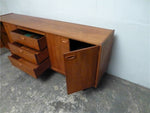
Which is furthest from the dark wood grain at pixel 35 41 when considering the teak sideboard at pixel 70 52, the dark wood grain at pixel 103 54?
the dark wood grain at pixel 103 54

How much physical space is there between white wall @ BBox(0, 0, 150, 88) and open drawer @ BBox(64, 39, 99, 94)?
46 centimetres

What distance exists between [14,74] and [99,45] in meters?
1.43

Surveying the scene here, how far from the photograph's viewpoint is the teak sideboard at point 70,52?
0.96 metres

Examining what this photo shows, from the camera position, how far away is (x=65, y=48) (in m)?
1.17

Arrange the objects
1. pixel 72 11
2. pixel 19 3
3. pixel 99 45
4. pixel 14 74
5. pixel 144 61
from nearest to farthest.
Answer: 1. pixel 99 45
2. pixel 144 61
3. pixel 72 11
4. pixel 14 74
5. pixel 19 3

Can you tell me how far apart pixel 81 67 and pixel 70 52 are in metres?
0.22

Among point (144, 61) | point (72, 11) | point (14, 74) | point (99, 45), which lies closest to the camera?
point (99, 45)

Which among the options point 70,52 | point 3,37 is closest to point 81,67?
point 70,52

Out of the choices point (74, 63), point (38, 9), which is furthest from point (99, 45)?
point (38, 9)

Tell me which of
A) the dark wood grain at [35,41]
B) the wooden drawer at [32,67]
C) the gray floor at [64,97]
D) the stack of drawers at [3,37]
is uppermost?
the dark wood grain at [35,41]

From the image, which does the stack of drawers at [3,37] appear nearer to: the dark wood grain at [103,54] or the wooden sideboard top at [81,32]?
the wooden sideboard top at [81,32]

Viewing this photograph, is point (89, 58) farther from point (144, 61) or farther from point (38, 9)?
point (38, 9)

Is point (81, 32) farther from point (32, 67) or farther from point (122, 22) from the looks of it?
point (32, 67)

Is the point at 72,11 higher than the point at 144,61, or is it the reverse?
the point at 72,11
